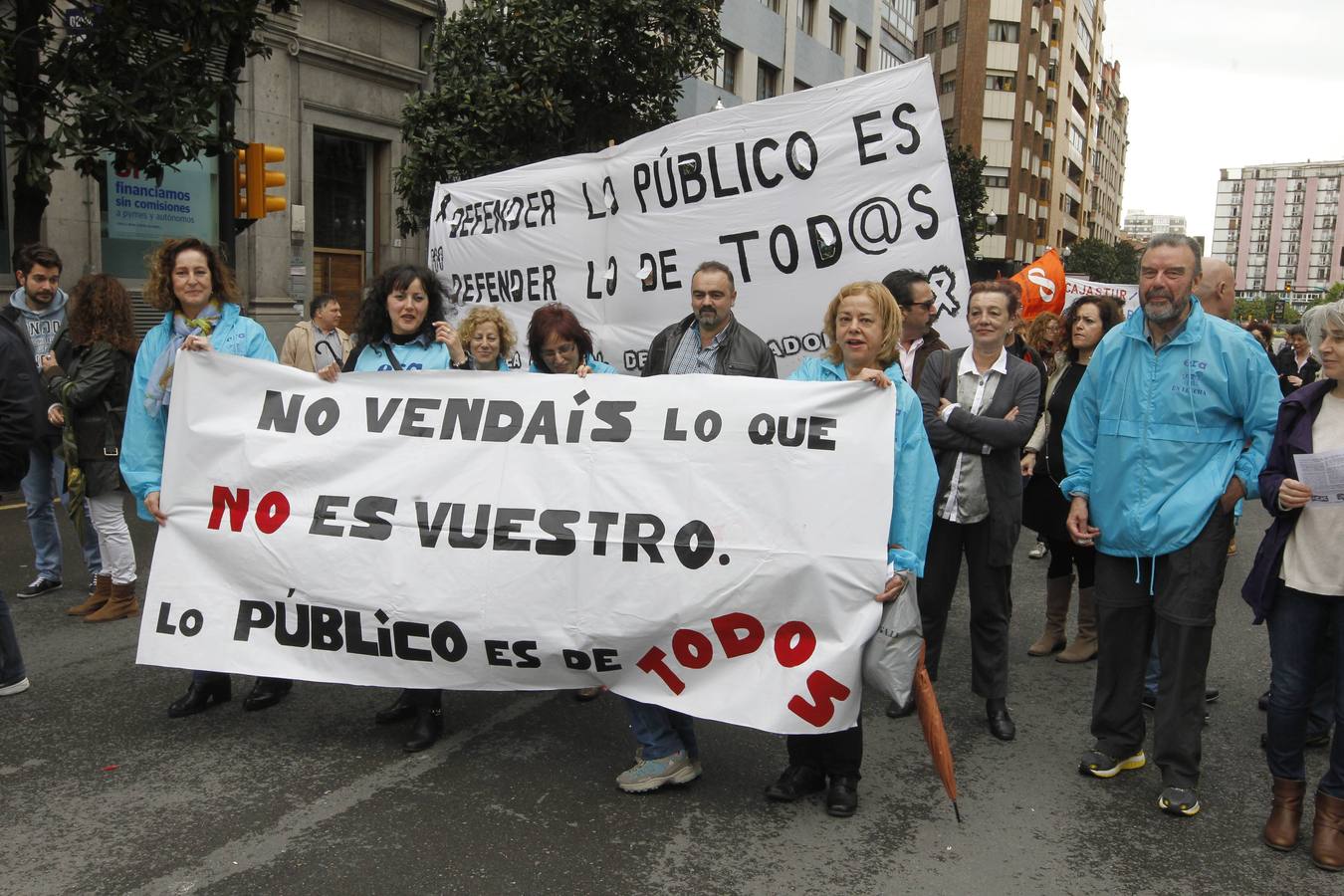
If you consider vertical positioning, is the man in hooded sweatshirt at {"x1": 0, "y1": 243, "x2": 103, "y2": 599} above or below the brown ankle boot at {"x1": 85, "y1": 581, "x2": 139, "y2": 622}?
above

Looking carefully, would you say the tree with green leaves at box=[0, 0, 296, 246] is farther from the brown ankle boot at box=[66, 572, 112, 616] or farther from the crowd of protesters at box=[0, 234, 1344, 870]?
the brown ankle boot at box=[66, 572, 112, 616]

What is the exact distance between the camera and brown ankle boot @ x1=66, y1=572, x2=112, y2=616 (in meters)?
5.84

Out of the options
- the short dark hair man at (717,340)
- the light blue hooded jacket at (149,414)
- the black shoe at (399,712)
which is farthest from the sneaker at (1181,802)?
the light blue hooded jacket at (149,414)

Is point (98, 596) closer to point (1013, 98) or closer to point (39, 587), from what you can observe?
point (39, 587)

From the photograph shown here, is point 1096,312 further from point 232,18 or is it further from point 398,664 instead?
point 232,18

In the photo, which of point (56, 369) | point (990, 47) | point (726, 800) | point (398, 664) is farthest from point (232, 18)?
point (990, 47)

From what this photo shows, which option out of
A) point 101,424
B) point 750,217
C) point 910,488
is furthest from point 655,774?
point 101,424

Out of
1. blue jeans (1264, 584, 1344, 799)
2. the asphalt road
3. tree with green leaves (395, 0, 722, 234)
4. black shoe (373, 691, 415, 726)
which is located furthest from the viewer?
tree with green leaves (395, 0, 722, 234)

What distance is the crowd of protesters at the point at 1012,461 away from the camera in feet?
11.8

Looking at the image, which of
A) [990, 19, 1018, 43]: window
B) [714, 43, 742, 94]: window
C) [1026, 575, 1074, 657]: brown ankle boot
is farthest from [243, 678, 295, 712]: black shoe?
[990, 19, 1018, 43]: window

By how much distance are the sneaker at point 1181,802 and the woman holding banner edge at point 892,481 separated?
1096mm

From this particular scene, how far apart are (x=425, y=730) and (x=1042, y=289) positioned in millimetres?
7323

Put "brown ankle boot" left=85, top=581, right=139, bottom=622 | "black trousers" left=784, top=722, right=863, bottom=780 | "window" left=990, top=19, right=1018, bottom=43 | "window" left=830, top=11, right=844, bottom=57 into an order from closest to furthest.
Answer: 1. "black trousers" left=784, top=722, right=863, bottom=780
2. "brown ankle boot" left=85, top=581, right=139, bottom=622
3. "window" left=830, top=11, right=844, bottom=57
4. "window" left=990, top=19, right=1018, bottom=43

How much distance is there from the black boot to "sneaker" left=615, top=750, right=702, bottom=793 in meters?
0.83
